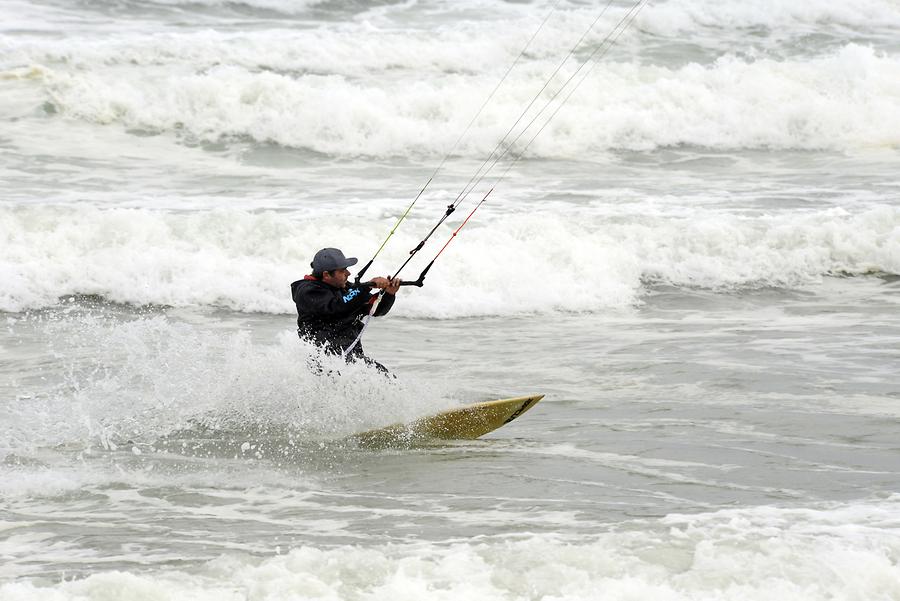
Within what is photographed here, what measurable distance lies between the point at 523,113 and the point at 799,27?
10195 mm

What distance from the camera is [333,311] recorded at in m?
7.80

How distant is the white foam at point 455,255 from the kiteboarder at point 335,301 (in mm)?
4346

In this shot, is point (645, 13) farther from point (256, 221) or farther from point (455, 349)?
point (455, 349)

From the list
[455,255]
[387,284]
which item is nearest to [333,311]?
[387,284]

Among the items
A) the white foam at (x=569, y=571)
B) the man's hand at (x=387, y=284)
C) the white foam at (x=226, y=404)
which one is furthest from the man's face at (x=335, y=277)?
the white foam at (x=569, y=571)

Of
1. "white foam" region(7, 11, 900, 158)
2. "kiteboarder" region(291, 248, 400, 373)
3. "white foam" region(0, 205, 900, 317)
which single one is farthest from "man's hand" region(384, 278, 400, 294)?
"white foam" region(7, 11, 900, 158)

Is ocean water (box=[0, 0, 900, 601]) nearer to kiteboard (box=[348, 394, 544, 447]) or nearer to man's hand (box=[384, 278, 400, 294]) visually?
kiteboard (box=[348, 394, 544, 447])

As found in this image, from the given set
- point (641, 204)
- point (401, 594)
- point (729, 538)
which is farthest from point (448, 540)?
point (641, 204)

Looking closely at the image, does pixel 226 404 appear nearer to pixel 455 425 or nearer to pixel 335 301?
pixel 335 301

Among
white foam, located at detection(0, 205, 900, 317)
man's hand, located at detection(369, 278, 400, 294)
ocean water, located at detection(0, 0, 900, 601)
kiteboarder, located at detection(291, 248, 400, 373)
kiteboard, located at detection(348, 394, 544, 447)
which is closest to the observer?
ocean water, located at detection(0, 0, 900, 601)

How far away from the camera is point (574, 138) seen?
67.4 ft

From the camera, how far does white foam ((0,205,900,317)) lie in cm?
1280

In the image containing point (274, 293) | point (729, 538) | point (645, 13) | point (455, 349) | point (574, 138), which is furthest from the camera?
point (645, 13)

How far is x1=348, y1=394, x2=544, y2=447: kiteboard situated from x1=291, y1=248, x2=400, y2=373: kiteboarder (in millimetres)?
595
